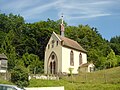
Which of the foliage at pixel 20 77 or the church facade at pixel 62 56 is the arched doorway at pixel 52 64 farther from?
the foliage at pixel 20 77

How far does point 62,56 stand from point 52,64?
154 inches

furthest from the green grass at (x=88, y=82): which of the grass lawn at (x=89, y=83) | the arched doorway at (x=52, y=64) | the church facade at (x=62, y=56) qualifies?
the arched doorway at (x=52, y=64)

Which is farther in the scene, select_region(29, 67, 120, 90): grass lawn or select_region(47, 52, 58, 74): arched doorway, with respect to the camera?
select_region(47, 52, 58, 74): arched doorway

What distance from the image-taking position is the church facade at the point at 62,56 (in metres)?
61.8

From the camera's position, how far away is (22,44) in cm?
8356

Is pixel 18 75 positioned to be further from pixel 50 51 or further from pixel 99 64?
pixel 99 64

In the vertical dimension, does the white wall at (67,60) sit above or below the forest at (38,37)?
below

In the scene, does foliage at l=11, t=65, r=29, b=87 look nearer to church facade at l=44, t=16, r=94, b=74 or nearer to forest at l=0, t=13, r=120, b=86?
church facade at l=44, t=16, r=94, b=74

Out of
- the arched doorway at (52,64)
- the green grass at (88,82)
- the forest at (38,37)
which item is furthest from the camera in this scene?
the forest at (38,37)

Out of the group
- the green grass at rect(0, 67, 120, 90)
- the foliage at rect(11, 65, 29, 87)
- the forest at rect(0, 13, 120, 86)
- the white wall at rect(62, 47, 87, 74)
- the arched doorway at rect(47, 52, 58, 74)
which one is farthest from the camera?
the forest at rect(0, 13, 120, 86)

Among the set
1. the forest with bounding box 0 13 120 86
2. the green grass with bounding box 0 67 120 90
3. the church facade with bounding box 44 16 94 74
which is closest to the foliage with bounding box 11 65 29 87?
the green grass with bounding box 0 67 120 90

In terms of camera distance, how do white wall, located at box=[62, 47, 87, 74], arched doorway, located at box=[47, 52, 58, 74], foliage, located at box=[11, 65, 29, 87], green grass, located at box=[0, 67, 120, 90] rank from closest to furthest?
green grass, located at box=[0, 67, 120, 90], foliage, located at box=[11, 65, 29, 87], white wall, located at box=[62, 47, 87, 74], arched doorway, located at box=[47, 52, 58, 74]

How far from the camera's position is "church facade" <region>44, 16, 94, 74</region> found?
61.8m

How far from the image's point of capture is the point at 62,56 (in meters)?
61.6
